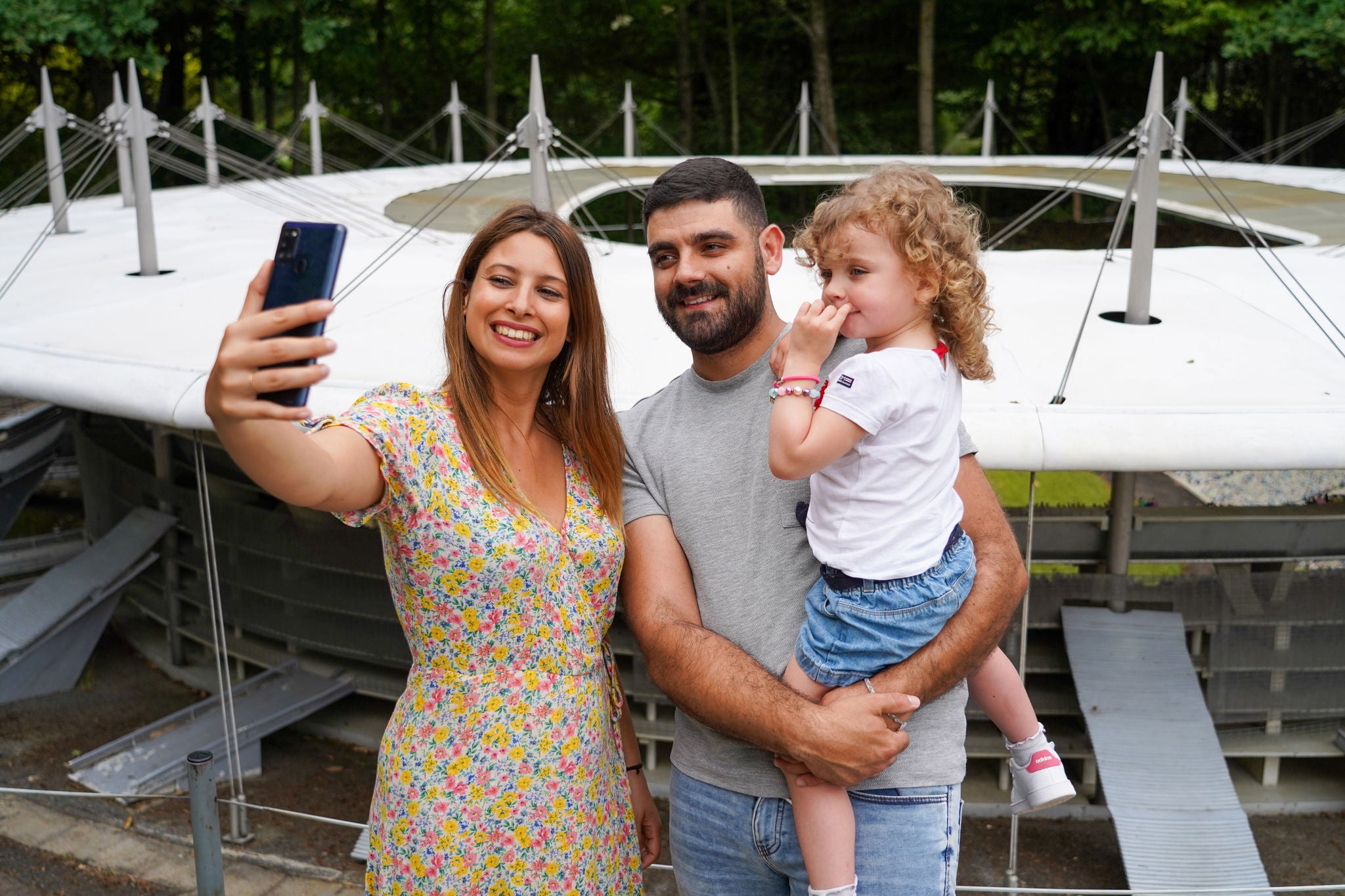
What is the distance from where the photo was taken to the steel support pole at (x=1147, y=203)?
18.5ft

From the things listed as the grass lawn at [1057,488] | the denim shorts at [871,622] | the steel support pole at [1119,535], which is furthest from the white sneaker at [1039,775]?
the grass lawn at [1057,488]

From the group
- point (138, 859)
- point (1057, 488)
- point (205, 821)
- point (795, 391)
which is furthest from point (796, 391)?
point (1057, 488)

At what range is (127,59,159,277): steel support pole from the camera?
7.61m

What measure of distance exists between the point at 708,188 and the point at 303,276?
42.5 inches

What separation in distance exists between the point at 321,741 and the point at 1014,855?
13.2ft

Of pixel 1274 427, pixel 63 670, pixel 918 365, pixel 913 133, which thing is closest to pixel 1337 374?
pixel 1274 427

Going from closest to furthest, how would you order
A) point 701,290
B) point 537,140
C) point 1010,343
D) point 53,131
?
point 701,290
point 1010,343
point 537,140
point 53,131

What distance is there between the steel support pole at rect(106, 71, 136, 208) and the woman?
6522mm

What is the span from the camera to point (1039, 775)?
280cm

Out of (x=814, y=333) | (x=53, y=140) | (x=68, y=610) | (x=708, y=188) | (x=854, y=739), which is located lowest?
(x=68, y=610)

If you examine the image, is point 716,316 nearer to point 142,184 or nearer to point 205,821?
point 205,821

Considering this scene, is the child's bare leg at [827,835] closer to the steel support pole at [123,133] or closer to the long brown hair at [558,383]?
the long brown hair at [558,383]

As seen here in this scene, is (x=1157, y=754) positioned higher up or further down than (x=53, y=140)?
further down

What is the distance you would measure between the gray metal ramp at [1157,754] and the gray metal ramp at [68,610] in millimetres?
5588
